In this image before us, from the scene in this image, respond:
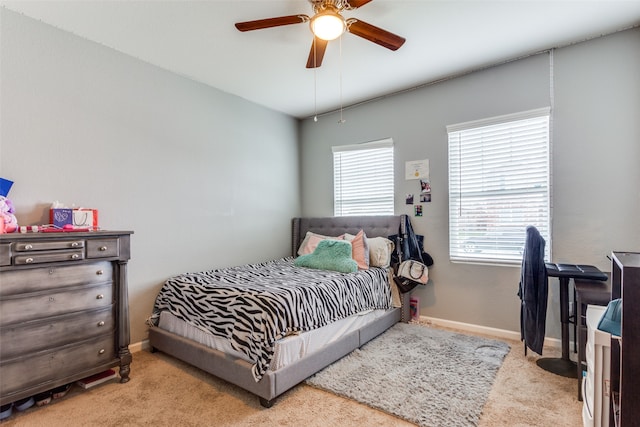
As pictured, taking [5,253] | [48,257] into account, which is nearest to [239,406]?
[48,257]

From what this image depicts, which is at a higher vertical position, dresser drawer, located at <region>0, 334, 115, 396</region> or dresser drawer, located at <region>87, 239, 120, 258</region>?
dresser drawer, located at <region>87, 239, 120, 258</region>

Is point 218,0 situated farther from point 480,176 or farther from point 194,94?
point 480,176

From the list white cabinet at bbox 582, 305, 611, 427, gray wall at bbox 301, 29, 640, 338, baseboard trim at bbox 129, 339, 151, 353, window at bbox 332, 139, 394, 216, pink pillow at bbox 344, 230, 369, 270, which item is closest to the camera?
white cabinet at bbox 582, 305, 611, 427

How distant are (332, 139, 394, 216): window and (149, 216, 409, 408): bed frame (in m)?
0.31

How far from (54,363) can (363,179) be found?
336cm

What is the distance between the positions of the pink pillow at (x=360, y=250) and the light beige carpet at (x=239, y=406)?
1.34 metres

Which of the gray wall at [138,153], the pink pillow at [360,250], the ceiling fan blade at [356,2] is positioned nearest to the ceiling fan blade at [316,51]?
the ceiling fan blade at [356,2]

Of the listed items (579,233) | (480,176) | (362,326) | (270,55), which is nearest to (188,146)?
(270,55)

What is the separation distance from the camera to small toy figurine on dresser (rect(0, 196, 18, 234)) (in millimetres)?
2004

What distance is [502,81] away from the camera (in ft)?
Answer: 10.2

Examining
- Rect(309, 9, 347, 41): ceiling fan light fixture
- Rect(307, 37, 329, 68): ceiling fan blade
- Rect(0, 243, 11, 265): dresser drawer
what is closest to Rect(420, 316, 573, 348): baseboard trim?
Rect(307, 37, 329, 68): ceiling fan blade

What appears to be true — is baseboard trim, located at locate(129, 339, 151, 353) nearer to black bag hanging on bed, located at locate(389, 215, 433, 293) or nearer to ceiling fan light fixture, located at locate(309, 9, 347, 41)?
black bag hanging on bed, located at locate(389, 215, 433, 293)

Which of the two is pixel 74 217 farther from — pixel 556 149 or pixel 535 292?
pixel 556 149

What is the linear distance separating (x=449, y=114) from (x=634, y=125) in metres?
1.46
